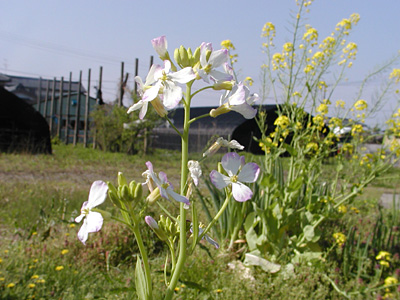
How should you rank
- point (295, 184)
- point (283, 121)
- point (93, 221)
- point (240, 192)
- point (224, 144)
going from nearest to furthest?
1. point (93, 221)
2. point (240, 192)
3. point (224, 144)
4. point (295, 184)
5. point (283, 121)

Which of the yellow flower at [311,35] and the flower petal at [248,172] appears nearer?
the flower petal at [248,172]

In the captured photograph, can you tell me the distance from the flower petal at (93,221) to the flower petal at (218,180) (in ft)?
0.83

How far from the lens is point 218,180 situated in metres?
0.89

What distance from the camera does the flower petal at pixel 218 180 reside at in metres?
0.88

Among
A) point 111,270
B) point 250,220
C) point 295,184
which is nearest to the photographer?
point 111,270

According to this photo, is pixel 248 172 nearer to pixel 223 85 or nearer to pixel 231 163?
pixel 231 163

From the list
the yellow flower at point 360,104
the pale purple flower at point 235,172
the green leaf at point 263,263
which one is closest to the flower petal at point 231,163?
the pale purple flower at point 235,172

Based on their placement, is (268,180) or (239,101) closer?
(239,101)

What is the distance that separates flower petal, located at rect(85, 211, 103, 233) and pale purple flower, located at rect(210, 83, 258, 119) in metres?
0.38

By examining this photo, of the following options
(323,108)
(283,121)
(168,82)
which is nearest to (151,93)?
(168,82)

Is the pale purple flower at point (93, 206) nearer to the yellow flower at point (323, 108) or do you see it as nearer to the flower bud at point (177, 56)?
the flower bud at point (177, 56)

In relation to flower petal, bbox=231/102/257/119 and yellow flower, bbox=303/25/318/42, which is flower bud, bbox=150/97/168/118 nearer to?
flower petal, bbox=231/102/257/119

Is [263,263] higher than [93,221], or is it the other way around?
[93,221]

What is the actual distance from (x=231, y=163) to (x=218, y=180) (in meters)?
0.05
